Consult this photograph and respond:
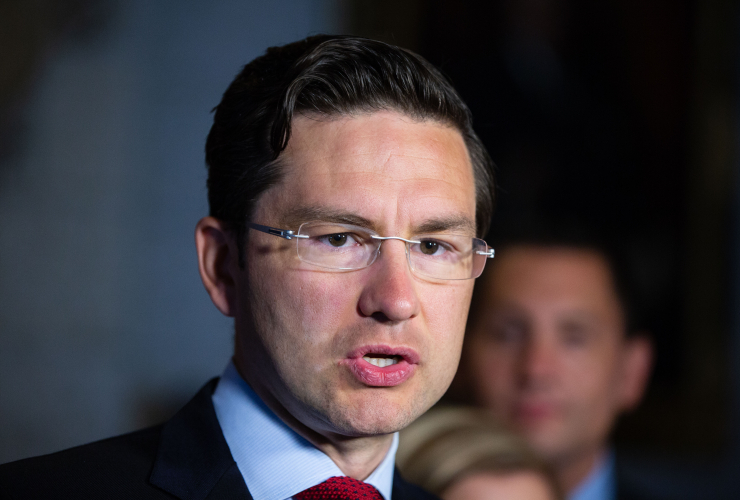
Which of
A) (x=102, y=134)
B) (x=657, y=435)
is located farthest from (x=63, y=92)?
A: (x=657, y=435)

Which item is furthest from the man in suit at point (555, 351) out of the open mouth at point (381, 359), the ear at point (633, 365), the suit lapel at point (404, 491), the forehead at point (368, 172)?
the open mouth at point (381, 359)

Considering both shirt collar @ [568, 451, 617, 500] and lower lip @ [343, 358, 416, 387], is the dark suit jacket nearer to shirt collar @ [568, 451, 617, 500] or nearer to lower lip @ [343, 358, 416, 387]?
lower lip @ [343, 358, 416, 387]

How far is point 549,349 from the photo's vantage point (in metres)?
3.54

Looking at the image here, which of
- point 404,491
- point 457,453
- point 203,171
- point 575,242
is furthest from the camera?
point 203,171

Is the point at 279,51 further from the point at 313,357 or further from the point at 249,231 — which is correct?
the point at 313,357

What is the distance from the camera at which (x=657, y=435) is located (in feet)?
16.6

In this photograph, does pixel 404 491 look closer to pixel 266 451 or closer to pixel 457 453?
pixel 266 451

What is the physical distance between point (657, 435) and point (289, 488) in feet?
13.3

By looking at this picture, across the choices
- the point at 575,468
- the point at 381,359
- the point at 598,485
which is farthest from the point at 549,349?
the point at 381,359

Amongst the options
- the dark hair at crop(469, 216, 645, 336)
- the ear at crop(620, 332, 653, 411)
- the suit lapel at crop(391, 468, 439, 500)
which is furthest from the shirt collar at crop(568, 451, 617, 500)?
the suit lapel at crop(391, 468, 439, 500)

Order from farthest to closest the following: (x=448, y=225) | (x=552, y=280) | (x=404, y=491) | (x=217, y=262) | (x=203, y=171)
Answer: (x=203, y=171)
(x=552, y=280)
(x=404, y=491)
(x=217, y=262)
(x=448, y=225)

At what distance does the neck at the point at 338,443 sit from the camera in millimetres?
1835

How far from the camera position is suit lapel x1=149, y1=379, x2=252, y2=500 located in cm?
171

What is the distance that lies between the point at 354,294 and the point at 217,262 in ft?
1.67
